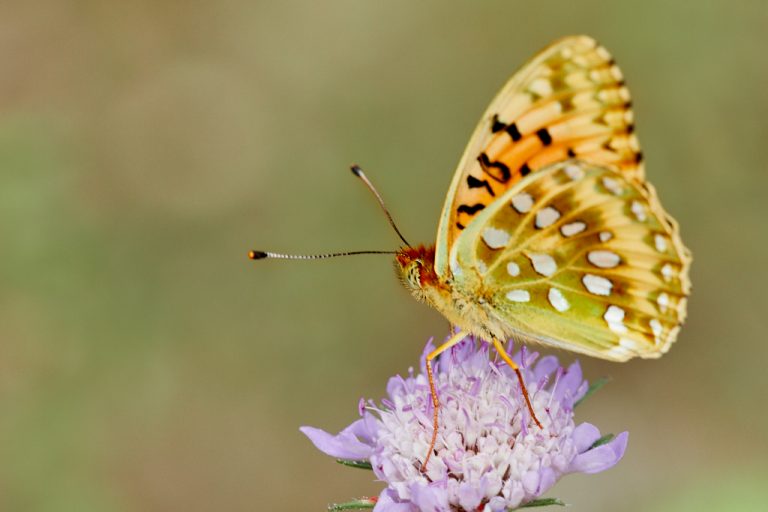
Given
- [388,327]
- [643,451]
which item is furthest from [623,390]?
[388,327]

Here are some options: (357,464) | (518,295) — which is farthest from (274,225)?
(357,464)

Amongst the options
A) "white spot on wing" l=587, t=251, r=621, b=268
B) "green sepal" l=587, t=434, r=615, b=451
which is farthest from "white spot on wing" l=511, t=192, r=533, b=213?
"green sepal" l=587, t=434, r=615, b=451

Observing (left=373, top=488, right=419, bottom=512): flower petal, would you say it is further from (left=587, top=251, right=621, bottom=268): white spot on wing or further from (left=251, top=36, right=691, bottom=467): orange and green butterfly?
(left=587, top=251, right=621, bottom=268): white spot on wing

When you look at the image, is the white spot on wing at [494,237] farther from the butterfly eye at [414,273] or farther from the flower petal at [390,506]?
the flower petal at [390,506]

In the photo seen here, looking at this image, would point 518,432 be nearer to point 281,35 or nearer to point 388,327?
point 388,327

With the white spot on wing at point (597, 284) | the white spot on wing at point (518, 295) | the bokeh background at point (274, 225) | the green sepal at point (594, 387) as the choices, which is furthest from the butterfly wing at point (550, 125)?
the bokeh background at point (274, 225)

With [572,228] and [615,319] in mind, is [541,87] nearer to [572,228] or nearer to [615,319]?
[572,228]
